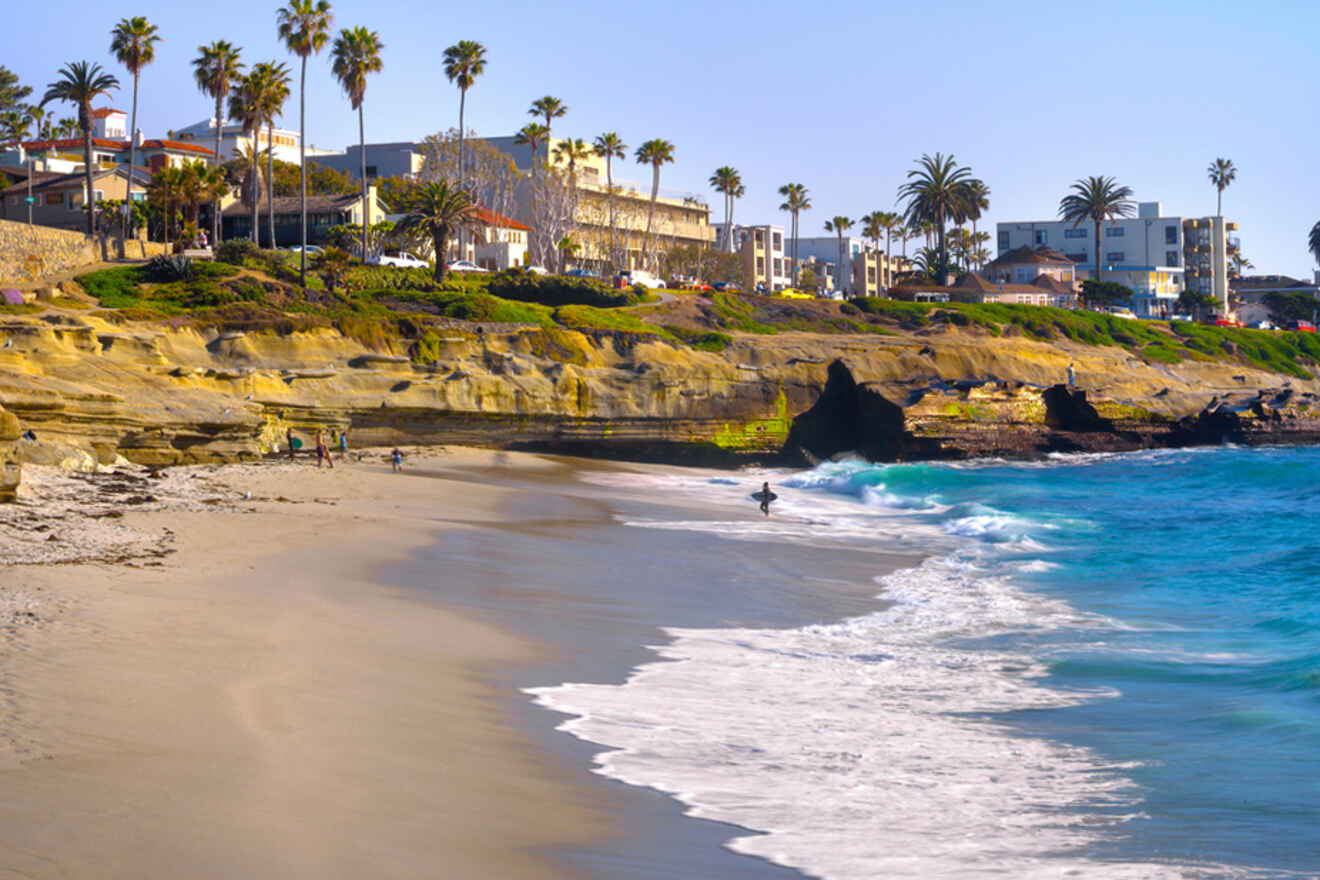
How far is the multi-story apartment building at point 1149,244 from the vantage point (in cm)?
12725

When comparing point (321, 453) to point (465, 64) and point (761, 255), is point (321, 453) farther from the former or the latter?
point (761, 255)

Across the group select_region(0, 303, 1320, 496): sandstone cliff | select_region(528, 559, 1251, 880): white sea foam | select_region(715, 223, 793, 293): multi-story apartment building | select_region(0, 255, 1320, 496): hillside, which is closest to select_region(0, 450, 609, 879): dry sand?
select_region(528, 559, 1251, 880): white sea foam

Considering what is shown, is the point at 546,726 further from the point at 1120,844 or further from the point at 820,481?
the point at 820,481

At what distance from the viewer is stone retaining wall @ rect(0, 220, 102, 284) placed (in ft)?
168

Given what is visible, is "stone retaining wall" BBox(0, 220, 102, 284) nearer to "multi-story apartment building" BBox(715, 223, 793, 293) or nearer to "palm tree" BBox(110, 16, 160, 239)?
"palm tree" BBox(110, 16, 160, 239)

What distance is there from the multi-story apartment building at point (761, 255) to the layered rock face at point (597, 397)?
53.8 meters

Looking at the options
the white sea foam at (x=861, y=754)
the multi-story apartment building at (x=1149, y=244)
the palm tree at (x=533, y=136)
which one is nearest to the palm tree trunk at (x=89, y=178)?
the palm tree at (x=533, y=136)

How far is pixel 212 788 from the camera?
809 centimetres

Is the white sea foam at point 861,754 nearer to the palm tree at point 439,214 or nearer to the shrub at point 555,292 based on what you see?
the shrub at point 555,292

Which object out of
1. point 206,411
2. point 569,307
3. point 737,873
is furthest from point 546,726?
point 569,307

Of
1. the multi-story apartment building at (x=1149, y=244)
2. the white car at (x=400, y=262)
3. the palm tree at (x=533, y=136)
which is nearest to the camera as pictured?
the white car at (x=400, y=262)

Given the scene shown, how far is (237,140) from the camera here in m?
102

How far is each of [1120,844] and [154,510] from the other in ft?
60.8

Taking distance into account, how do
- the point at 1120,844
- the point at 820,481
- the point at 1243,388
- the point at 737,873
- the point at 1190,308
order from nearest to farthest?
1. the point at 737,873
2. the point at 1120,844
3. the point at 820,481
4. the point at 1243,388
5. the point at 1190,308
